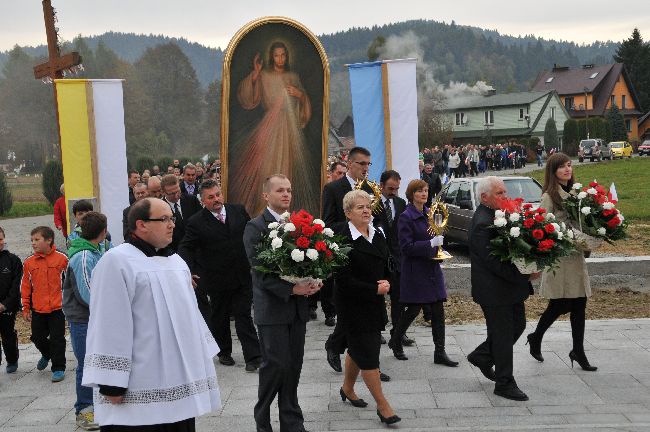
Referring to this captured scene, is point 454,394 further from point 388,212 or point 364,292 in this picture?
point 388,212

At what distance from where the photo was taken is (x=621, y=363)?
25.6 ft

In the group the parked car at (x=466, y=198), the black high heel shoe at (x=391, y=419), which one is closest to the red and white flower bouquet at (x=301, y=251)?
the black high heel shoe at (x=391, y=419)

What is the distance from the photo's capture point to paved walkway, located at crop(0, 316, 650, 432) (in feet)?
20.8

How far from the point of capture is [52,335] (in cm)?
830

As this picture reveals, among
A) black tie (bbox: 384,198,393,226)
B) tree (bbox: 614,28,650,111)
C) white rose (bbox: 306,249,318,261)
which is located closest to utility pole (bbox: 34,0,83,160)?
black tie (bbox: 384,198,393,226)

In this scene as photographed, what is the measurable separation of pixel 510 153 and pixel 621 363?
47.8 meters

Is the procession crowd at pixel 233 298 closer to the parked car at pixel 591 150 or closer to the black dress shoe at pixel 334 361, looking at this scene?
the black dress shoe at pixel 334 361

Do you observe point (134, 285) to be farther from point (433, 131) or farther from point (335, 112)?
point (335, 112)

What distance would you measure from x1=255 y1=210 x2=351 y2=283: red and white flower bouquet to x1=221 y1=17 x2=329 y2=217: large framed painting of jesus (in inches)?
213

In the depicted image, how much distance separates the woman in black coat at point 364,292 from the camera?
246 inches

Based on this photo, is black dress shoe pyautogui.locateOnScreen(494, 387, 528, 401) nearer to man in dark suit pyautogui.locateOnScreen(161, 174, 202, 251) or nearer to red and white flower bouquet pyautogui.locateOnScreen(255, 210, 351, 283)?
red and white flower bouquet pyautogui.locateOnScreen(255, 210, 351, 283)

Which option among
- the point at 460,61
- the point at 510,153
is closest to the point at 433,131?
the point at 510,153

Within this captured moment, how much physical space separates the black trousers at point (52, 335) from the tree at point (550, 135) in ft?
220

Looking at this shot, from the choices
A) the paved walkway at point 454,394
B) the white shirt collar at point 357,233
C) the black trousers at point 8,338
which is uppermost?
the white shirt collar at point 357,233
